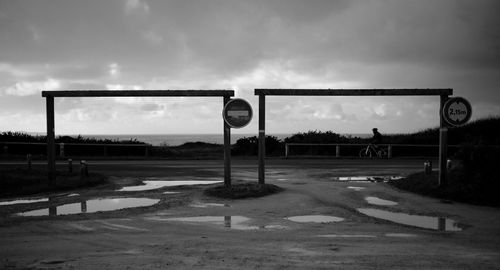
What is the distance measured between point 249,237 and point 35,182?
9.20m

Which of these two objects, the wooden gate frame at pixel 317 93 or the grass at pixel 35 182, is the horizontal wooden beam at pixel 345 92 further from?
the grass at pixel 35 182

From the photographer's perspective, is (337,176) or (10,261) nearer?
(10,261)

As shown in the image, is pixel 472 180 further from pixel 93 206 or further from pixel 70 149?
pixel 70 149

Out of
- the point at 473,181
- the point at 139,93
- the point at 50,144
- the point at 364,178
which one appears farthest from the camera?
the point at 364,178

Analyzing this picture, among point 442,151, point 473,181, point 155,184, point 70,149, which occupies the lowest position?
point 155,184

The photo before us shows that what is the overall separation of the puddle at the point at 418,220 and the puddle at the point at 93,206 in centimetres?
522

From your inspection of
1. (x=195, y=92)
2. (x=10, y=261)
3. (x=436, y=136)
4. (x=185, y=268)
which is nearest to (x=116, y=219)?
(x=10, y=261)

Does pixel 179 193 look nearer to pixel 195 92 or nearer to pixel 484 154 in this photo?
pixel 195 92

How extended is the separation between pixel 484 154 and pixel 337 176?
5.92 m

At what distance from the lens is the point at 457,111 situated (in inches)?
429

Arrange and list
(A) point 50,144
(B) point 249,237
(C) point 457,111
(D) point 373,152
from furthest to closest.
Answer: (D) point 373,152, (A) point 50,144, (C) point 457,111, (B) point 249,237

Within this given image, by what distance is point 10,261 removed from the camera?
548 cm

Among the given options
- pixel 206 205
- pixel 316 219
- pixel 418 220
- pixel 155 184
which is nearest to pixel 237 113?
pixel 206 205

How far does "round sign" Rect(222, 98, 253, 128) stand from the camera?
36.7 feet
